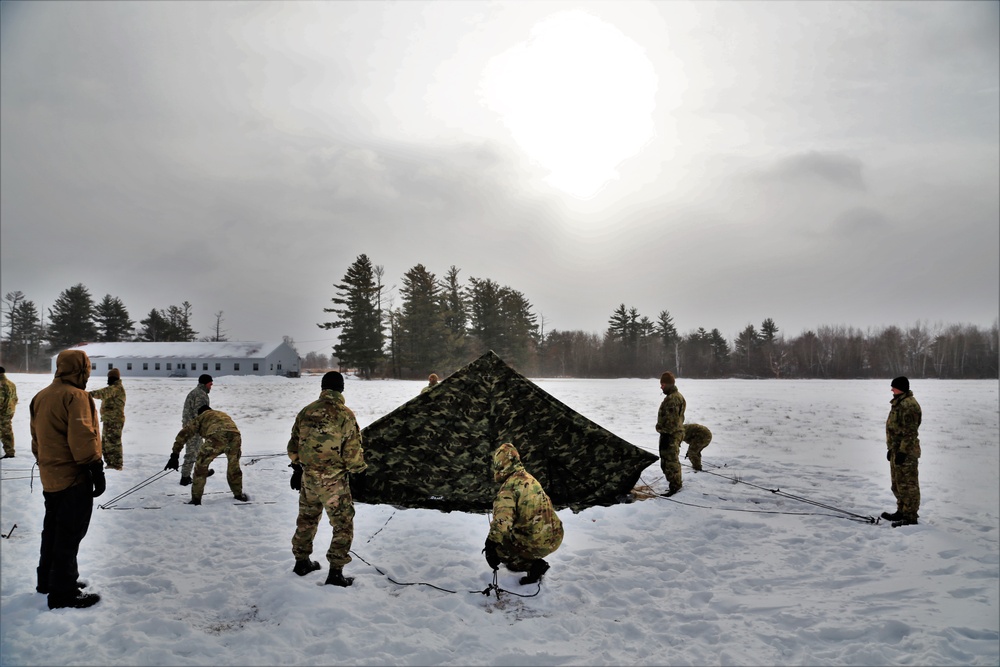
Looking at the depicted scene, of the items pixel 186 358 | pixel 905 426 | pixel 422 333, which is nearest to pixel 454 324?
pixel 422 333

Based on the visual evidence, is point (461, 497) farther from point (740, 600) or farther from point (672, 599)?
point (740, 600)

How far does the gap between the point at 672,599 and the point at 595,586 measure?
731 millimetres

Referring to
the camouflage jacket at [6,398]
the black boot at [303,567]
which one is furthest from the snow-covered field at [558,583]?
the camouflage jacket at [6,398]

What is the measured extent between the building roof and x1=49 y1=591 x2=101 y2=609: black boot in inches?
864

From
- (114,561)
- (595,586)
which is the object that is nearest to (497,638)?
(595,586)

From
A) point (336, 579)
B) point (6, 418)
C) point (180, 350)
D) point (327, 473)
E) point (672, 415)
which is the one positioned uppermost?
point (180, 350)

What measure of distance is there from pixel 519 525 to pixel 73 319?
27207 mm

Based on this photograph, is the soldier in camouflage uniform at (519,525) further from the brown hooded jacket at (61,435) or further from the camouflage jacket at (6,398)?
the camouflage jacket at (6,398)

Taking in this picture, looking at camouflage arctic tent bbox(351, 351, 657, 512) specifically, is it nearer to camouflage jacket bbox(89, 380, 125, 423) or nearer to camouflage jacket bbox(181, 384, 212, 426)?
camouflage jacket bbox(181, 384, 212, 426)

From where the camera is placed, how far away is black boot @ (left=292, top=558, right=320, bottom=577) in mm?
4850

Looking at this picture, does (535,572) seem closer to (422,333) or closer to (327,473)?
(327,473)

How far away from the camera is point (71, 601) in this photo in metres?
4.04

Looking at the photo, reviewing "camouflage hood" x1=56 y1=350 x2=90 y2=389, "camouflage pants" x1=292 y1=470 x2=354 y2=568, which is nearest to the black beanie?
"camouflage pants" x1=292 y1=470 x2=354 y2=568

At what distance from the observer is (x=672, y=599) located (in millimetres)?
4582
